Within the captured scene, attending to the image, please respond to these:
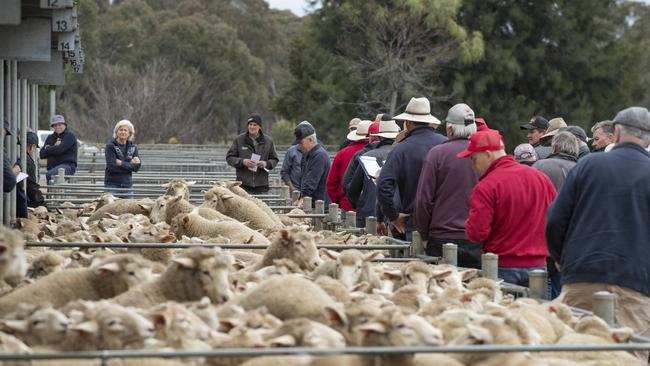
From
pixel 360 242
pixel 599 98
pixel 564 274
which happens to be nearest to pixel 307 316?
pixel 564 274

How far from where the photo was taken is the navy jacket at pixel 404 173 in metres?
11.1

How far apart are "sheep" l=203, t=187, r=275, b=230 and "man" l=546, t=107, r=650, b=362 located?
17.5 feet

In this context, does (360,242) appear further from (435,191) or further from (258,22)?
(258,22)

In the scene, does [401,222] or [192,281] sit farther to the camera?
[401,222]

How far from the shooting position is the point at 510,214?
919cm

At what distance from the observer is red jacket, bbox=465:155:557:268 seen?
915 cm

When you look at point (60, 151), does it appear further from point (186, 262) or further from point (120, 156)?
point (186, 262)

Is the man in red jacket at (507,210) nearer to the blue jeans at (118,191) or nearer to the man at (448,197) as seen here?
the man at (448,197)

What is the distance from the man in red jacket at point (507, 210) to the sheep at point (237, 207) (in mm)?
4209

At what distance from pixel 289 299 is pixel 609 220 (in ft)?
8.78

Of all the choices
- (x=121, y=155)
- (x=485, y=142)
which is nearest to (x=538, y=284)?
(x=485, y=142)

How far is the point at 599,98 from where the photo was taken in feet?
165

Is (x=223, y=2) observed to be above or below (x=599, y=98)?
above

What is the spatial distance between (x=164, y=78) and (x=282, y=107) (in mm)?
14568
